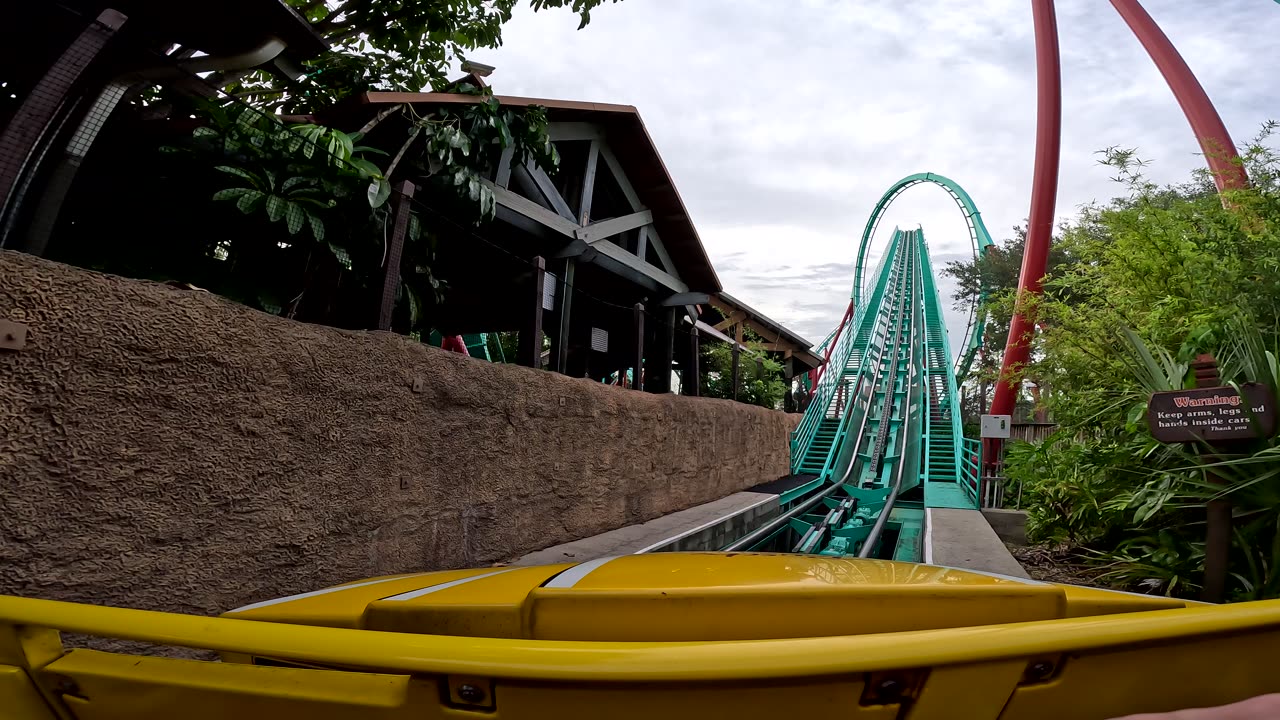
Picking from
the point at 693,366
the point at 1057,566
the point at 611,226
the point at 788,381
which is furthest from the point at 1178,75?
the point at 1057,566

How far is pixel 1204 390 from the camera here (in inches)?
114

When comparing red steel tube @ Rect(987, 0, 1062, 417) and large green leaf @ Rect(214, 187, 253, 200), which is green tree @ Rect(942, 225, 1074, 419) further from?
large green leaf @ Rect(214, 187, 253, 200)

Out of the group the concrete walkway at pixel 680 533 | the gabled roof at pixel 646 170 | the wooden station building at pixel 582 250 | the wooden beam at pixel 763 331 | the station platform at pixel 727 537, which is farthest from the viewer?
the wooden beam at pixel 763 331

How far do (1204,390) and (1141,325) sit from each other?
1923 mm

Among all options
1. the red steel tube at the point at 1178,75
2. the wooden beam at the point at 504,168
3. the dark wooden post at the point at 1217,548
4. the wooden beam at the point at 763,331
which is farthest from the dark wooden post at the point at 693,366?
the red steel tube at the point at 1178,75

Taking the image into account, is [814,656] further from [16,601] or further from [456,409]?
[456,409]

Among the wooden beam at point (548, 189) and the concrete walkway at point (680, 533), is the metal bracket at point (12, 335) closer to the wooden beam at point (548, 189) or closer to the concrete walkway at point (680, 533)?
the concrete walkway at point (680, 533)

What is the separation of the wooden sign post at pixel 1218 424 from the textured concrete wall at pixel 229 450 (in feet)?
13.5

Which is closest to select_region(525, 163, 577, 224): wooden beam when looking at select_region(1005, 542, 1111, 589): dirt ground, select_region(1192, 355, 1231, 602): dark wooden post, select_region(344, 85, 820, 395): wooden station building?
select_region(344, 85, 820, 395): wooden station building

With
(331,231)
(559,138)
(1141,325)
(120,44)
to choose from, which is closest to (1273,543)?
(1141,325)

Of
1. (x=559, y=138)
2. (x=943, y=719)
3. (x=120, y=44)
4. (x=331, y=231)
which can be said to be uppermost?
(x=559, y=138)

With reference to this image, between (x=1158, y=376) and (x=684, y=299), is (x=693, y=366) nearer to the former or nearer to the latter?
(x=684, y=299)

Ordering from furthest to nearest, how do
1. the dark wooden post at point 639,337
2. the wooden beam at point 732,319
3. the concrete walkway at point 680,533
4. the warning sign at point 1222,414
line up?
the wooden beam at point 732,319, the dark wooden post at point 639,337, the concrete walkway at point 680,533, the warning sign at point 1222,414

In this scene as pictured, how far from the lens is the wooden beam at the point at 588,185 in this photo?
7.48 metres
